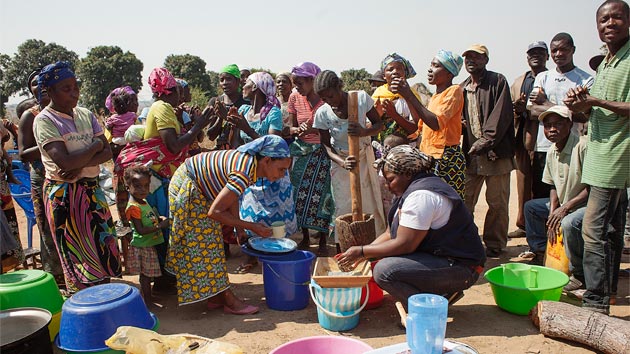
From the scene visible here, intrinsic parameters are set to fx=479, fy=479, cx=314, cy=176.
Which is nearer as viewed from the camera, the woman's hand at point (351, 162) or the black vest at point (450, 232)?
the black vest at point (450, 232)

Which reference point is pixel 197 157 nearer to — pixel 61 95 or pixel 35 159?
pixel 61 95

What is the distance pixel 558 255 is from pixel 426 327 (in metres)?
2.70

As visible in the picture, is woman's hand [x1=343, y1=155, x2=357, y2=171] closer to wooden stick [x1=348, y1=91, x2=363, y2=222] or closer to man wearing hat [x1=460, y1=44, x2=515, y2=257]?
wooden stick [x1=348, y1=91, x2=363, y2=222]

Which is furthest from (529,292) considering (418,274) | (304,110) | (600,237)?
(304,110)

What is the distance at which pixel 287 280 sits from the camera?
383 cm

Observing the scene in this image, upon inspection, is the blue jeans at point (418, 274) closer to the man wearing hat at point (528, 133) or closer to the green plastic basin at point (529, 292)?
the green plastic basin at point (529, 292)

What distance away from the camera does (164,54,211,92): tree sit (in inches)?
1384

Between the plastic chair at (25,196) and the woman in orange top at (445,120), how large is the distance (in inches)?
172

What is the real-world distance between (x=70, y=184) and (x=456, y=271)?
2848 mm

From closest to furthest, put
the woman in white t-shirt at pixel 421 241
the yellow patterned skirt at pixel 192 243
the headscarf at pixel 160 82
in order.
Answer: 1. the woman in white t-shirt at pixel 421 241
2. the yellow patterned skirt at pixel 192 243
3. the headscarf at pixel 160 82

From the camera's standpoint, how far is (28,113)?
12.7 feet

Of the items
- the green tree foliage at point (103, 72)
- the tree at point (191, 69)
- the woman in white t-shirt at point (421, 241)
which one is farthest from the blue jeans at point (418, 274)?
the tree at point (191, 69)

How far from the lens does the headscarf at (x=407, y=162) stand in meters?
3.23

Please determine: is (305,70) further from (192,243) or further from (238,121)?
(192,243)
